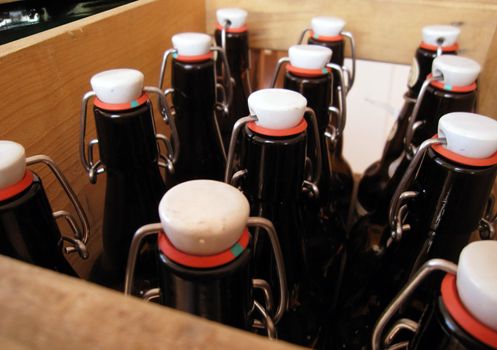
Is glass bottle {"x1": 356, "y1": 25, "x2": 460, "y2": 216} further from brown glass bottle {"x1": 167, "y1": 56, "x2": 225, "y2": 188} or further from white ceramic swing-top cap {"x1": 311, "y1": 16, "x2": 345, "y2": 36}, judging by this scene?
brown glass bottle {"x1": 167, "y1": 56, "x2": 225, "y2": 188}

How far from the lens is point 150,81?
606mm

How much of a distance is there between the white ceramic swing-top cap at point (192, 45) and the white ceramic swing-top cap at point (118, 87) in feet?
0.34

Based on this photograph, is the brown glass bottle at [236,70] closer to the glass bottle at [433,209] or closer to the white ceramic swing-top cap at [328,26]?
the white ceramic swing-top cap at [328,26]

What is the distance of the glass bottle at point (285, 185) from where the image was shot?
0.33 meters

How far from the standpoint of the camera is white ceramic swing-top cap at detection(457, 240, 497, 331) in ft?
0.66

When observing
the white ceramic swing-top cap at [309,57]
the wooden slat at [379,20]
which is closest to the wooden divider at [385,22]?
the wooden slat at [379,20]

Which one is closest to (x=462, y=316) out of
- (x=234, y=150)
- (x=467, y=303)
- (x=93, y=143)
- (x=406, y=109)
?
(x=467, y=303)

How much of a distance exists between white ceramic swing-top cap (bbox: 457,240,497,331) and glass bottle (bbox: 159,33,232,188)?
0.33 meters

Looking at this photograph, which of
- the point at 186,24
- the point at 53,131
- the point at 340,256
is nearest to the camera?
the point at 53,131

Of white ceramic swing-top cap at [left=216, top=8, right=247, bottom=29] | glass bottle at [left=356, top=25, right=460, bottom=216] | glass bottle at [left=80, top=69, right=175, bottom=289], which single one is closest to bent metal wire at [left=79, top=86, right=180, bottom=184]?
glass bottle at [left=80, top=69, right=175, bottom=289]

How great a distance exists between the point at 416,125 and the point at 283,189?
227 mm

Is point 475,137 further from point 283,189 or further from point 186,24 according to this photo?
point 186,24

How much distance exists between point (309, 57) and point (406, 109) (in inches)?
10.3

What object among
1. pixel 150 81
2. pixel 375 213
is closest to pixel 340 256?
pixel 375 213
